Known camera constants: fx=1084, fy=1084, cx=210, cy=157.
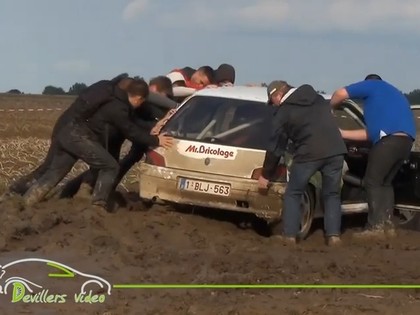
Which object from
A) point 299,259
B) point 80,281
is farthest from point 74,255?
point 299,259

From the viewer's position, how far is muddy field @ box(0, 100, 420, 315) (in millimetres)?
7867

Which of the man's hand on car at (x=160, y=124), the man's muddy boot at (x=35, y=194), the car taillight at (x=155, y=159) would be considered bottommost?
the man's muddy boot at (x=35, y=194)

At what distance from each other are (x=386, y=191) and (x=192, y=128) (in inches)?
87.7

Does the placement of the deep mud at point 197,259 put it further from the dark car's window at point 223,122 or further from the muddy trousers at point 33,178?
the dark car's window at point 223,122

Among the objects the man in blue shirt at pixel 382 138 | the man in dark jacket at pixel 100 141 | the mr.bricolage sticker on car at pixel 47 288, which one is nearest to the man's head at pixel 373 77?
the man in blue shirt at pixel 382 138

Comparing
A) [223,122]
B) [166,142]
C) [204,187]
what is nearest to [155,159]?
[166,142]

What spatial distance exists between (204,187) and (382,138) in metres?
2.00

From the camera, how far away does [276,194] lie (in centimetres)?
1127

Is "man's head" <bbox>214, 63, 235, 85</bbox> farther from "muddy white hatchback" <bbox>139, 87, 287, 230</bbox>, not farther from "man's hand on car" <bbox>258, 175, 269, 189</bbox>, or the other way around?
"man's hand on car" <bbox>258, 175, 269, 189</bbox>

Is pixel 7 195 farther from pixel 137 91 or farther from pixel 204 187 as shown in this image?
pixel 204 187

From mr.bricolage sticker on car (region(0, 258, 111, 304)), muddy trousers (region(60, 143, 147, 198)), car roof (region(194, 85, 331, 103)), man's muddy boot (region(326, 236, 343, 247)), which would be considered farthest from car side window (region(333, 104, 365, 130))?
mr.bricolage sticker on car (region(0, 258, 111, 304))

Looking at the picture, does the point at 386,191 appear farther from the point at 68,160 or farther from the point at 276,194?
the point at 68,160

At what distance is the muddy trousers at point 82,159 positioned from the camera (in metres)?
12.1

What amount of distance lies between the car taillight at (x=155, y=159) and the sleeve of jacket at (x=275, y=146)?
1218 mm
